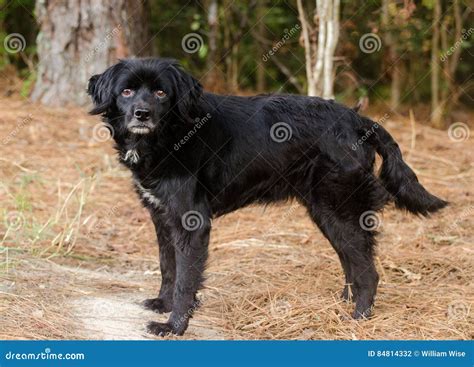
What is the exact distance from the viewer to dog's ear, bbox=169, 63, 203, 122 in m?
4.36

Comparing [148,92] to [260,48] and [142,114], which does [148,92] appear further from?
[260,48]

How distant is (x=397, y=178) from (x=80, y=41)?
4.72 metres

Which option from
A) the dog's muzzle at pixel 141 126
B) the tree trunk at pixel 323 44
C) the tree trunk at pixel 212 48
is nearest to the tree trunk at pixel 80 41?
the tree trunk at pixel 212 48

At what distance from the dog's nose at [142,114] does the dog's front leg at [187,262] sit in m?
0.60

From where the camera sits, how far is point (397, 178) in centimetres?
466

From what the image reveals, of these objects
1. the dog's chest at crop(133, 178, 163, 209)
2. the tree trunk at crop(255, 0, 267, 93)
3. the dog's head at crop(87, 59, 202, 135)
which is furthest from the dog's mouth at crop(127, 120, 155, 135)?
the tree trunk at crop(255, 0, 267, 93)

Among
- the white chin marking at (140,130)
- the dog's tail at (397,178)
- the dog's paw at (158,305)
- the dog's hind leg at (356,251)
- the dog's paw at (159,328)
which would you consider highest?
the white chin marking at (140,130)

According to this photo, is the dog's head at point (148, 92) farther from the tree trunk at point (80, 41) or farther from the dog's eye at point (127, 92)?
the tree trunk at point (80, 41)

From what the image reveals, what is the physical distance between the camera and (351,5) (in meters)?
10.2

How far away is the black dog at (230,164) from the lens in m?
4.31

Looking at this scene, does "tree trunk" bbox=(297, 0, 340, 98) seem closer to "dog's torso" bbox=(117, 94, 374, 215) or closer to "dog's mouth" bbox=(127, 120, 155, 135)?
"dog's torso" bbox=(117, 94, 374, 215)

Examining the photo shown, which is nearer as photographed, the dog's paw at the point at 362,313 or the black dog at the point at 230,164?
the black dog at the point at 230,164

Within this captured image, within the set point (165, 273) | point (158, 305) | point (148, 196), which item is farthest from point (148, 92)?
point (158, 305)

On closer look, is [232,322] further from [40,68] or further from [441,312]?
[40,68]
